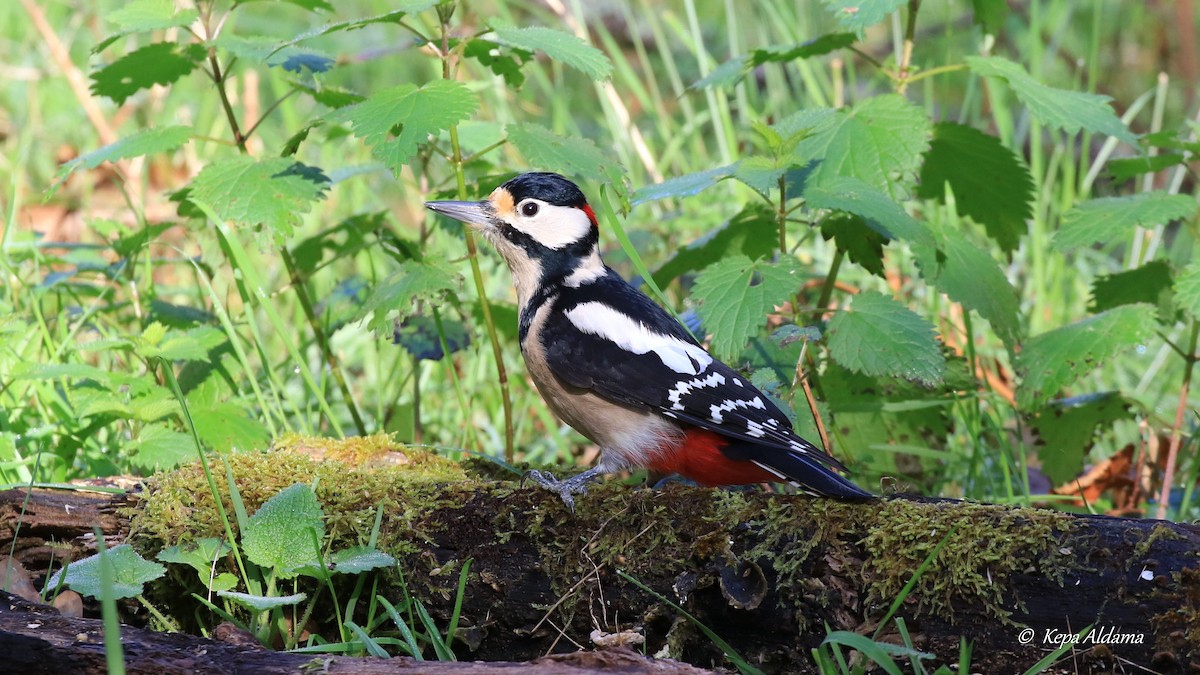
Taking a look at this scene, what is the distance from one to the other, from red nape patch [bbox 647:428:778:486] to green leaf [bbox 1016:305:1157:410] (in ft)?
3.32

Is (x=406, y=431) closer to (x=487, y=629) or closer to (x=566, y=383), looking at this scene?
(x=566, y=383)

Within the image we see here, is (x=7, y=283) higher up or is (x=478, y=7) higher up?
(x=478, y=7)

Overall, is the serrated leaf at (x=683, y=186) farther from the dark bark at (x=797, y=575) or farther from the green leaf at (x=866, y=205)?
the dark bark at (x=797, y=575)

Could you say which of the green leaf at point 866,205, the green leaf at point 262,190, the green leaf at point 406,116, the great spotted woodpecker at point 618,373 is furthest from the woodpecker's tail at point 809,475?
the green leaf at point 262,190

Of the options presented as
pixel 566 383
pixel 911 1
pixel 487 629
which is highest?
pixel 911 1

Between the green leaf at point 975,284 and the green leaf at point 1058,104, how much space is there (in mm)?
471

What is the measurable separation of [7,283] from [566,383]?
2455 mm

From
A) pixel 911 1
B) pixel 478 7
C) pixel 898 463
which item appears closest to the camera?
pixel 911 1

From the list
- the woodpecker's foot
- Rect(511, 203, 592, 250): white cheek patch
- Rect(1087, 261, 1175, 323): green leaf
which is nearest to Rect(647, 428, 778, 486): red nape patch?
Result: the woodpecker's foot

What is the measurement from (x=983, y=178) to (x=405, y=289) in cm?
193

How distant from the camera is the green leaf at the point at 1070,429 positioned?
3.74m

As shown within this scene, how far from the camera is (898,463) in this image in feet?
13.7

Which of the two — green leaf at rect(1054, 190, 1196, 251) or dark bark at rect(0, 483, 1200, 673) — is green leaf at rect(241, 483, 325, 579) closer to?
dark bark at rect(0, 483, 1200, 673)

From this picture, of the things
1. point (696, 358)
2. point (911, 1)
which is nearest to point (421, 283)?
point (696, 358)
